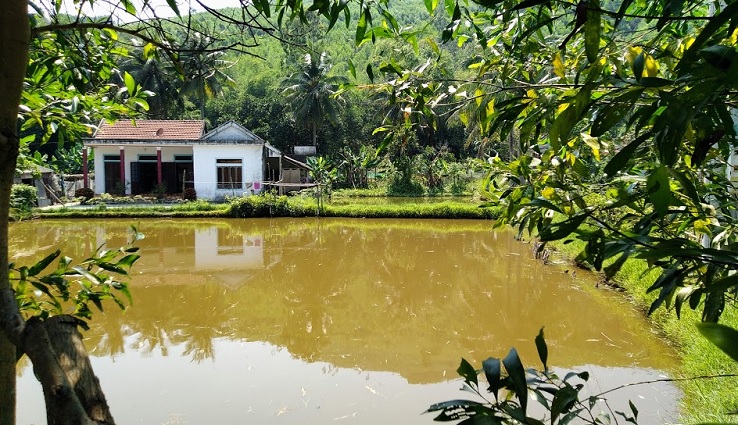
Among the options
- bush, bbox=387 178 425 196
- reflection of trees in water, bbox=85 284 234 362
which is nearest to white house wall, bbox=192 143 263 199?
bush, bbox=387 178 425 196

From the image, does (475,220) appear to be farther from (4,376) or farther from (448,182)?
(4,376)

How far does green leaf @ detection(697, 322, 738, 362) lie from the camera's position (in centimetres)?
37

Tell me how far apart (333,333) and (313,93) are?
17786mm

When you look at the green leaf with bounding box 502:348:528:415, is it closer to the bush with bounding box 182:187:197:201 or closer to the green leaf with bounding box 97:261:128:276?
the green leaf with bounding box 97:261:128:276

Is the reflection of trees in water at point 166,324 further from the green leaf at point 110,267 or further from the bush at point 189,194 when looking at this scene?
the bush at point 189,194

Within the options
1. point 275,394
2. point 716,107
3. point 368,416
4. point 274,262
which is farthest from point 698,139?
point 274,262

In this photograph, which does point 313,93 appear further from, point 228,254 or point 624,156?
point 624,156

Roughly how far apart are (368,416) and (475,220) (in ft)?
35.7

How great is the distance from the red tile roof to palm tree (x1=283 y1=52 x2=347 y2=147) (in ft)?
18.9

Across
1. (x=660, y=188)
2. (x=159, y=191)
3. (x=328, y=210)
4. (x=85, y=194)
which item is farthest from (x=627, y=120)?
(x=85, y=194)

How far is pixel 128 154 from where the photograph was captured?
16.6m

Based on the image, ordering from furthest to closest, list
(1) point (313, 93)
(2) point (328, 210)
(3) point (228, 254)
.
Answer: (1) point (313, 93) → (2) point (328, 210) → (3) point (228, 254)

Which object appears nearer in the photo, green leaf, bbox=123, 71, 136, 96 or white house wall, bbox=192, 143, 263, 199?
green leaf, bbox=123, 71, 136, 96

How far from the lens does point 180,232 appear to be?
446 inches
